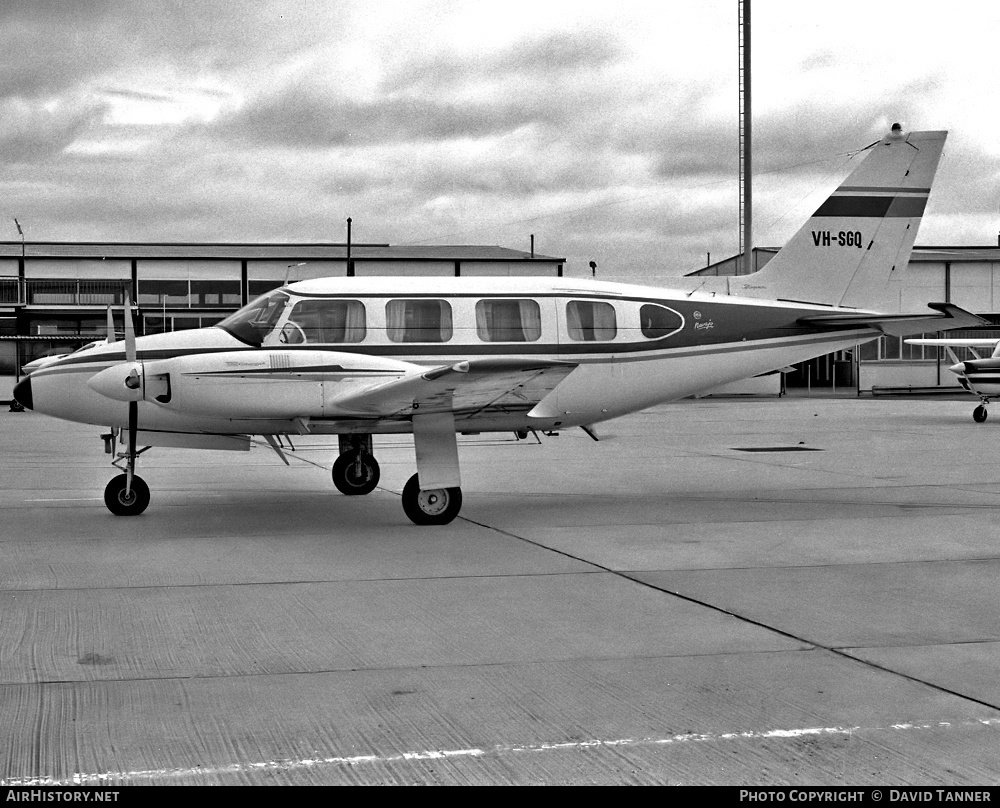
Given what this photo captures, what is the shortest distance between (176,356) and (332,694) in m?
6.68

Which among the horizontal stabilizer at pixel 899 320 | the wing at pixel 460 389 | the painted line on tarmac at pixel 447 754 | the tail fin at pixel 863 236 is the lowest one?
the painted line on tarmac at pixel 447 754

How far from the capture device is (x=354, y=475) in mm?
13641

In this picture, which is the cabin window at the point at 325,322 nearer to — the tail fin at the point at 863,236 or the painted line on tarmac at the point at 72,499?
the painted line on tarmac at the point at 72,499

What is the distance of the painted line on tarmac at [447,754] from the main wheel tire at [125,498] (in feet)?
25.6

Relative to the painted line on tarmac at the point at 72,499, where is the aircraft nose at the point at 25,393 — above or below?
above

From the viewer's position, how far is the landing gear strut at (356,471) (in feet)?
44.7

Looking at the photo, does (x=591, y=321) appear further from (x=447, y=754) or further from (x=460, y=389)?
(x=447, y=754)

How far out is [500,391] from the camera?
10781 millimetres

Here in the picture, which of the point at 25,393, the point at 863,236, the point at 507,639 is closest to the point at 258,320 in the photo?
the point at 25,393

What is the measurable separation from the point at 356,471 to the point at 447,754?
9.37 meters

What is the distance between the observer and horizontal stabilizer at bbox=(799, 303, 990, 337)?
13.1 meters

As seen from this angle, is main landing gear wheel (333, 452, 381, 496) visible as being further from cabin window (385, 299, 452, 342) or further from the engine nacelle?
the engine nacelle

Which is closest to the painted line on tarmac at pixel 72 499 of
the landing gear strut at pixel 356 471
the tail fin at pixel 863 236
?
the landing gear strut at pixel 356 471

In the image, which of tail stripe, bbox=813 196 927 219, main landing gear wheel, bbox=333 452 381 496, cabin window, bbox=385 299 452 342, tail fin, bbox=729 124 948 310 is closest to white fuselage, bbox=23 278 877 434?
cabin window, bbox=385 299 452 342
